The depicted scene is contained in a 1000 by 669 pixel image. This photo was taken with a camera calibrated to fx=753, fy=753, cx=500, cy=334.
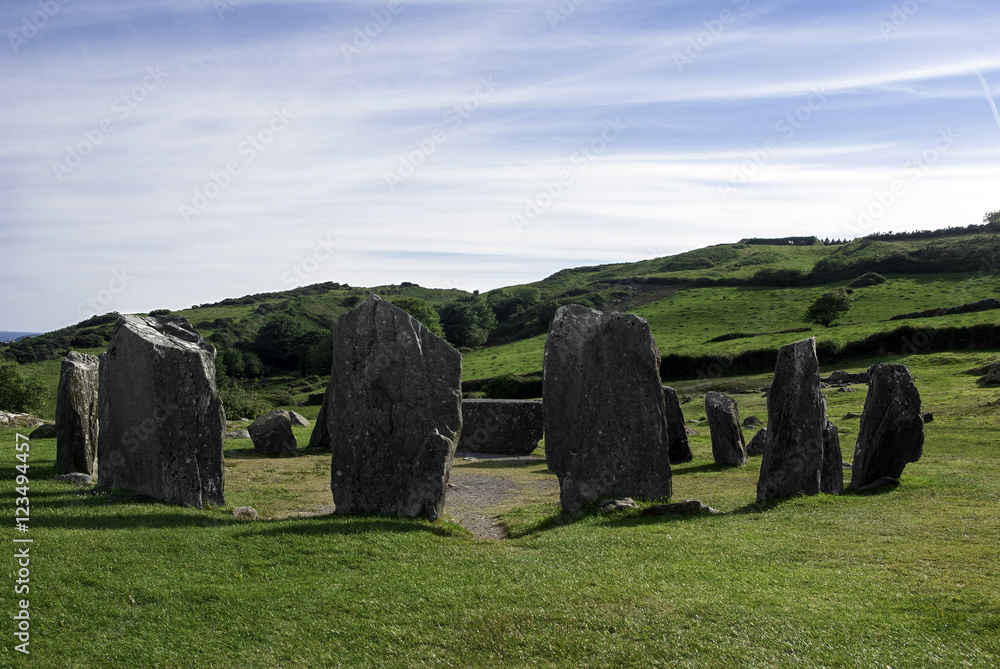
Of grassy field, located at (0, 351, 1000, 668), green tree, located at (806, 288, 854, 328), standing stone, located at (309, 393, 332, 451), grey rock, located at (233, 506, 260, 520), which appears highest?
green tree, located at (806, 288, 854, 328)

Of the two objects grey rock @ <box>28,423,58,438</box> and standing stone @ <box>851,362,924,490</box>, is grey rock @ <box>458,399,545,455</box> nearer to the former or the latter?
standing stone @ <box>851,362,924,490</box>

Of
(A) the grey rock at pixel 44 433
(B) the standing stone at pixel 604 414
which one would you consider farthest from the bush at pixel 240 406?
(B) the standing stone at pixel 604 414

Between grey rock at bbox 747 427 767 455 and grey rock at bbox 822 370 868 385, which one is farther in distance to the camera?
grey rock at bbox 822 370 868 385

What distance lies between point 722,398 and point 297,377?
85318 millimetres

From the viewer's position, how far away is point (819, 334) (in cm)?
7212

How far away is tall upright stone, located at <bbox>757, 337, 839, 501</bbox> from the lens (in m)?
16.3

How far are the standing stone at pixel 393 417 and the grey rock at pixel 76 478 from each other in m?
6.06

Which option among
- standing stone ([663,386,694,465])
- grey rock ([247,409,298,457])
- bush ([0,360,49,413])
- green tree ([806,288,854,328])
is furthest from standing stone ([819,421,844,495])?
green tree ([806,288,854,328])

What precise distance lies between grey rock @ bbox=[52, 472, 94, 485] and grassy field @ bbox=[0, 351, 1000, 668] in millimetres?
475

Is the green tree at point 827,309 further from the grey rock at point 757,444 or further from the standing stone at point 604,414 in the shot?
the standing stone at point 604,414

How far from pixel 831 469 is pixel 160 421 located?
1499 centimetres

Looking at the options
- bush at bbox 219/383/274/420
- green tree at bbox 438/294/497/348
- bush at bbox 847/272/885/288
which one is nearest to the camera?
bush at bbox 219/383/274/420

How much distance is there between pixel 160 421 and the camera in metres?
15.0

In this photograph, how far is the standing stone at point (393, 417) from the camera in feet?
48.8
